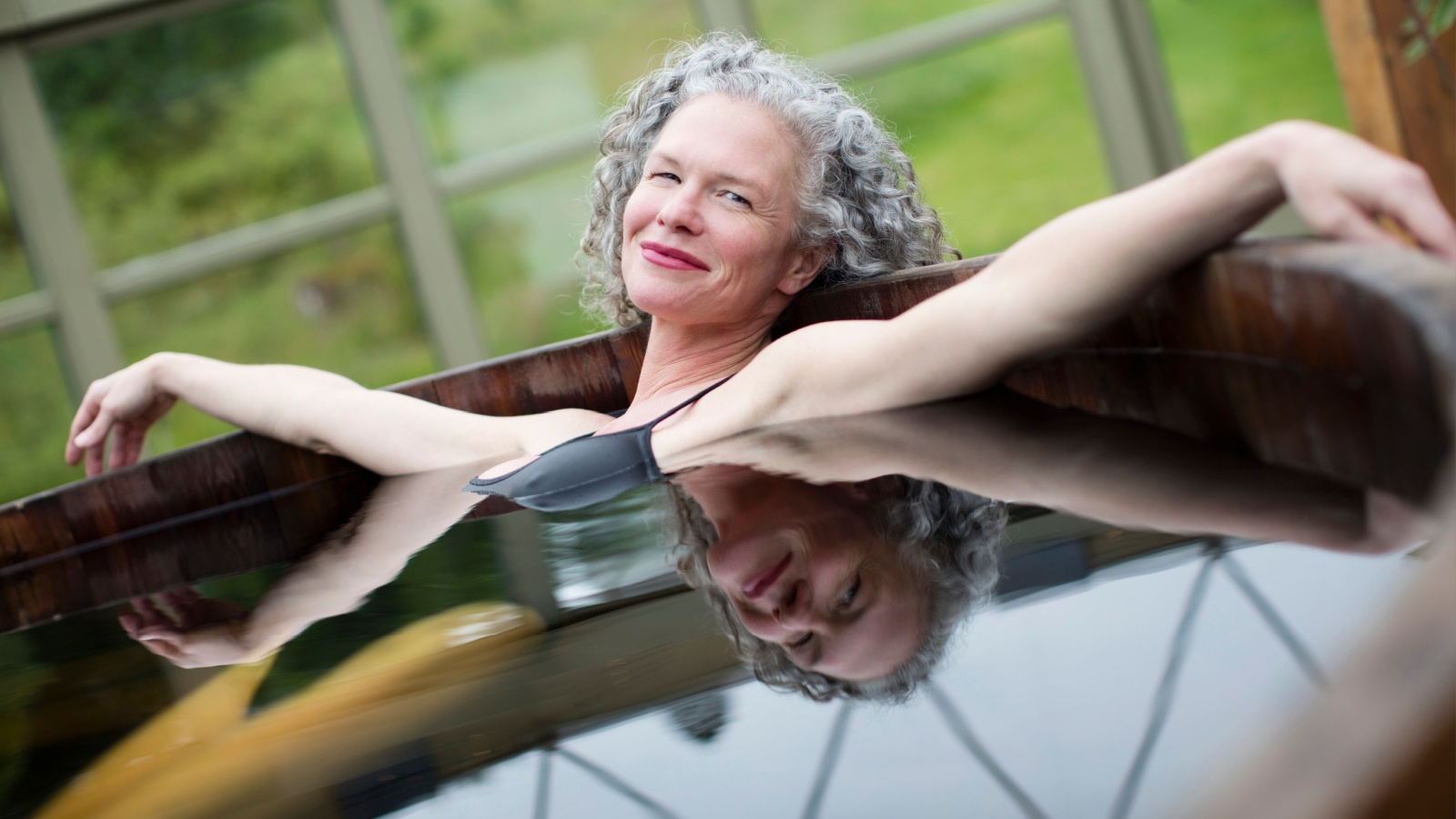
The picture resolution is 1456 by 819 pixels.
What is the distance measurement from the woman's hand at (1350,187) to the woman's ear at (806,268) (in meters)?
0.91

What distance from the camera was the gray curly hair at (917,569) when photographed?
0.54 metres

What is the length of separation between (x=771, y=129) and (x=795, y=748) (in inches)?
49.7

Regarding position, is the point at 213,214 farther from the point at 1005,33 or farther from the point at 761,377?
the point at 761,377

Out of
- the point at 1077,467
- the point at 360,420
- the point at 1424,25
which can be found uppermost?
the point at 1424,25

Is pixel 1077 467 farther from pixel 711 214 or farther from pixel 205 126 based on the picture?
pixel 205 126

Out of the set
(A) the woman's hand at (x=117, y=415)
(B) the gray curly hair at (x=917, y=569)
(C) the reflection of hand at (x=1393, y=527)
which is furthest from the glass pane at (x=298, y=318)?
(C) the reflection of hand at (x=1393, y=527)

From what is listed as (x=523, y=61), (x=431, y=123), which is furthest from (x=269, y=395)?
(x=523, y=61)

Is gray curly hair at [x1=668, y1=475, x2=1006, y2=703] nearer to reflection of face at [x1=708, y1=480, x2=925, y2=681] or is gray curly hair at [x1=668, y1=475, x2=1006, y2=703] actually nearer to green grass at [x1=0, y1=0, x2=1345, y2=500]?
reflection of face at [x1=708, y1=480, x2=925, y2=681]

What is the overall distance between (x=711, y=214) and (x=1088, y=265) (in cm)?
70

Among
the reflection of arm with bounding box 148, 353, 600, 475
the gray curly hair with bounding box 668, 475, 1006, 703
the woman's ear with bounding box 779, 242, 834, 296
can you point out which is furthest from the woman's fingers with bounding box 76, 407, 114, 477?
the gray curly hair with bounding box 668, 475, 1006, 703

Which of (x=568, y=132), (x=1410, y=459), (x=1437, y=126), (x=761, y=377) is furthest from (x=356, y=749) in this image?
(x=568, y=132)

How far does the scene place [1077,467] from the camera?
0.87 meters

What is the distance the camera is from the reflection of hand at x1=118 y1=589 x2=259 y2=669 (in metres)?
0.91

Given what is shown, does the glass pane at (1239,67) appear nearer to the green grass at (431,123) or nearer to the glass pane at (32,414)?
the green grass at (431,123)
